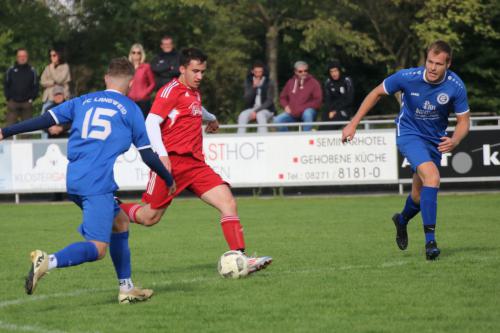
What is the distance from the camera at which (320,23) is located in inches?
1500

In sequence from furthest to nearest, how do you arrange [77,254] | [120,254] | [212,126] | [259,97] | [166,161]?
[259,97] < [212,126] < [166,161] < [120,254] < [77,254]

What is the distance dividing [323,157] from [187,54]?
402 inches

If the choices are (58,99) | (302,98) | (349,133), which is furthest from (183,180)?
(58,99)

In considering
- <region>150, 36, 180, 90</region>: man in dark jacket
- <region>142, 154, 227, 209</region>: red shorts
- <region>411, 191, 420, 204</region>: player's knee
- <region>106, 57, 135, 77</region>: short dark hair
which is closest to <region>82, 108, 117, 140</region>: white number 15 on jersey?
<region>106, 57, 135, 77</region>: short dark hair

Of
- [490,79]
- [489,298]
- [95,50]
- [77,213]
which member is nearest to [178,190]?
[489,298]

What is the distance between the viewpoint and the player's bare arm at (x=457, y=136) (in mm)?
10227

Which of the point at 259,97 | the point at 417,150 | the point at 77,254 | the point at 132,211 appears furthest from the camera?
the point at 259,97

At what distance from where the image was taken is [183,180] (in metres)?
9.81

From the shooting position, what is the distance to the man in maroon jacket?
20641 mm

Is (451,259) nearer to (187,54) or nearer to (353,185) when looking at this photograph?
(187,54)

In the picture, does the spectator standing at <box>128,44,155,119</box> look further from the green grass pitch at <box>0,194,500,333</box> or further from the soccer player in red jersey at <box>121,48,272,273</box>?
the soccer player in red jersey at <box>121,48,272,273</box>

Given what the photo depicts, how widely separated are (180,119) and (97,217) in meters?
2.25

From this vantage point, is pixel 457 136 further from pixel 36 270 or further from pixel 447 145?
pixel 36 270

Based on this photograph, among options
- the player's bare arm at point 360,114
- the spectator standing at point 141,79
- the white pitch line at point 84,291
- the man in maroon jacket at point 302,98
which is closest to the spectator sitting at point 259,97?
the man in maroon jacket at point 302,98
